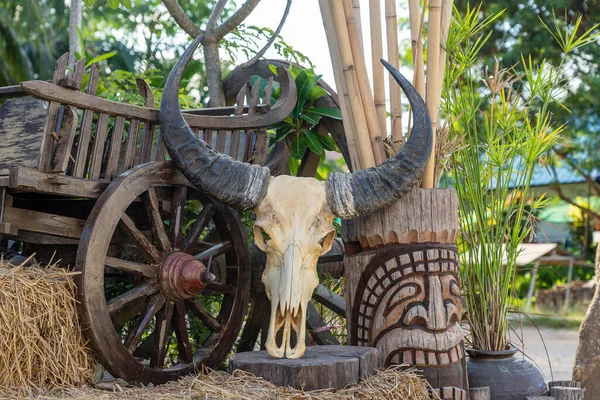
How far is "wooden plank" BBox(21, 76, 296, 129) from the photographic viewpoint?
3.35m

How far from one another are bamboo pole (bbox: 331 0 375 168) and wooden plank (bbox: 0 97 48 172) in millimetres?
1575

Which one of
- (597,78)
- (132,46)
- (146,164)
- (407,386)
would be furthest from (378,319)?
(132,46)

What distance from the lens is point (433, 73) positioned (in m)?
4.02

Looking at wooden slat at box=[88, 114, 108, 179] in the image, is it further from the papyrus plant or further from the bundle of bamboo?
the papyrus plant

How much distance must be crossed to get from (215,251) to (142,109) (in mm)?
888

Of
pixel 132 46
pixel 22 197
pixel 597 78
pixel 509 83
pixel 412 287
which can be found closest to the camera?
pixel 412 287

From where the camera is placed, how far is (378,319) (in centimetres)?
369

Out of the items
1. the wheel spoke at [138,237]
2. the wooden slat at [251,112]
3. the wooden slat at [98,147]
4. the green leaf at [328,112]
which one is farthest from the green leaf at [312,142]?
the wooden slat at [98,147]

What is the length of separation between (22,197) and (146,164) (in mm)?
735

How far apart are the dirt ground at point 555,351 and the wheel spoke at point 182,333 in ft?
16.5

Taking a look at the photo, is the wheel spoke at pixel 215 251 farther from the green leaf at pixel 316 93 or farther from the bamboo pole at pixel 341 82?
the green leaf at pixel 316 93

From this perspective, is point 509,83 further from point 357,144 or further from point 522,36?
point 522,36

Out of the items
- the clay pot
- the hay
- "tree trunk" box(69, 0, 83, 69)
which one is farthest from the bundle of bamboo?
"tree trunk" box(69, 0, 83, 69)

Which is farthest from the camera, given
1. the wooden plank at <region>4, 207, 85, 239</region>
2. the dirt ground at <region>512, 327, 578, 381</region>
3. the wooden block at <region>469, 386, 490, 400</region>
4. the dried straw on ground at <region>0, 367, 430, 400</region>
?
the dirt ground at <region>512, 327, 578, 381</region>
